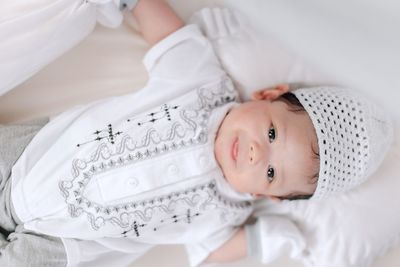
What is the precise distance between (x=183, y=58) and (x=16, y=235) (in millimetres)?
474

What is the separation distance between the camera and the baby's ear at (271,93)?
A: 1.05m

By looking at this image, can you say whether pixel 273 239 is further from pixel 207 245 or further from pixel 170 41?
pixel 170 41

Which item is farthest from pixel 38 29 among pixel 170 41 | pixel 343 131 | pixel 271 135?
pixel 343 131

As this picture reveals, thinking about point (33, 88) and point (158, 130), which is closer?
point (158, 130)

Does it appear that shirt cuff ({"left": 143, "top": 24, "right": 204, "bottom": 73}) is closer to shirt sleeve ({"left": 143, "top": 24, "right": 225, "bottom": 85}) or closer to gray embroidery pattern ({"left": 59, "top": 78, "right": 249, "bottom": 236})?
shirt sleeve ({"left": 143, "top": 24, "right": 225, "bottom": 85})

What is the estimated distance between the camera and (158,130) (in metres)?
1.03

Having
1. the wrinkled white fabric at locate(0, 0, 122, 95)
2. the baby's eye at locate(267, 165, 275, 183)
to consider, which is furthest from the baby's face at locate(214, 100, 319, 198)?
the wrinkled white fabric at locate(0, 0, 122, 95)

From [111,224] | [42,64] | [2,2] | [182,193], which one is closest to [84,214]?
[111,224]

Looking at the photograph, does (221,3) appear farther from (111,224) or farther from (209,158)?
(111,224)

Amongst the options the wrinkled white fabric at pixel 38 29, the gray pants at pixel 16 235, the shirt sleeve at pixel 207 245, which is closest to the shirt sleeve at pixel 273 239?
the shirt sleeve at pixel 207 245

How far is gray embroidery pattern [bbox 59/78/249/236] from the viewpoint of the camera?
1.01m

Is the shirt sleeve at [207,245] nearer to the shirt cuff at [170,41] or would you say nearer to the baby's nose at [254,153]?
the baby's nose at [254,153]

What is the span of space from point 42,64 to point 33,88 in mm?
119

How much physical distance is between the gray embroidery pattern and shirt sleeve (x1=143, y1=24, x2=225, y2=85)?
8 centimetres
